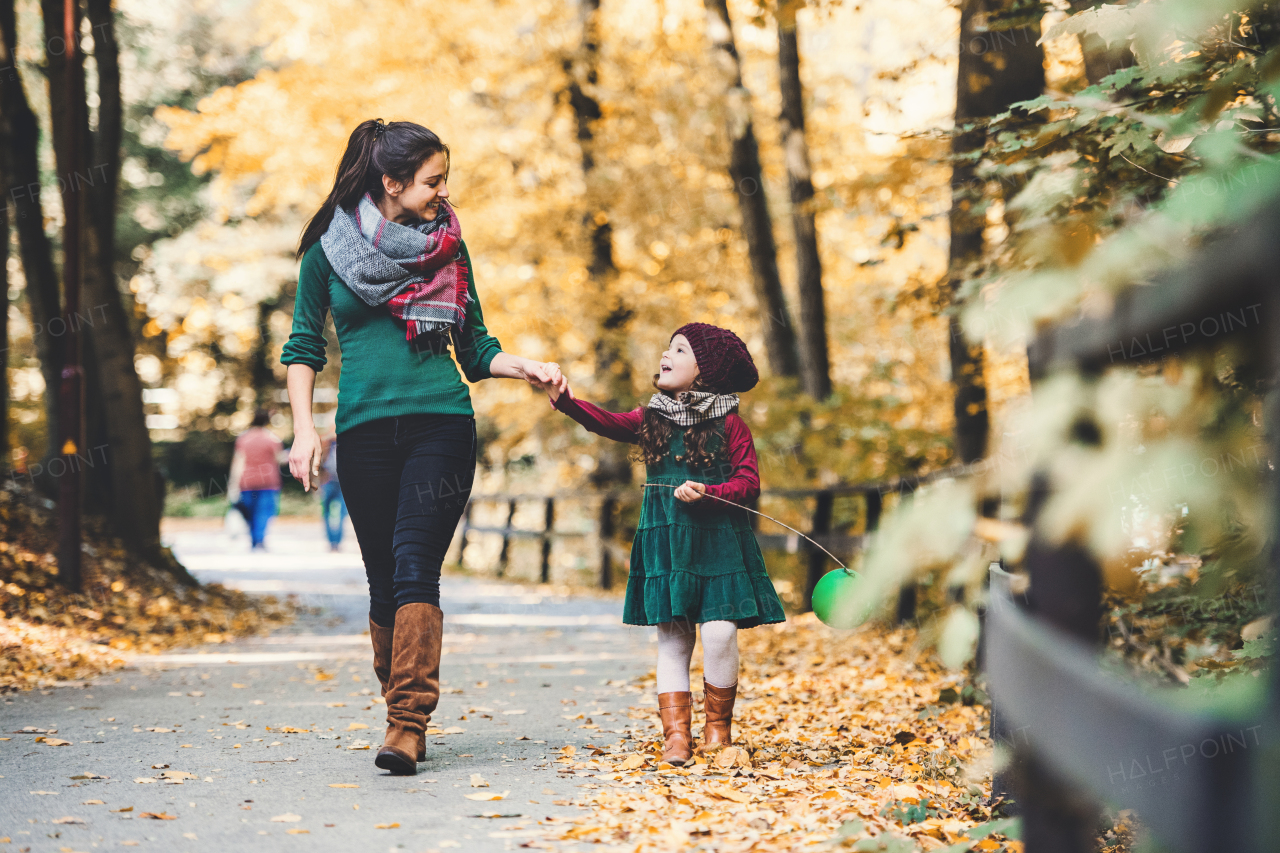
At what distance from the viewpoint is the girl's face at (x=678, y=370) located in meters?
3.97

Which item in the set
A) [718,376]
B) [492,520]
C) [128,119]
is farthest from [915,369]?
[128,119]

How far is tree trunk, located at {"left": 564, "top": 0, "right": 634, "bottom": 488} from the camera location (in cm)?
1470

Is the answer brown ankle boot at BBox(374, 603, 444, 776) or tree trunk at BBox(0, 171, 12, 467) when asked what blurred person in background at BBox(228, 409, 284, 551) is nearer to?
tree trunk at BBox(0, 171, 12, 467)

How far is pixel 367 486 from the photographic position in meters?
3.82

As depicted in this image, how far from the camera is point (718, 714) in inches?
151

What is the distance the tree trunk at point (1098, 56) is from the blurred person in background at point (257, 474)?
1053 cm

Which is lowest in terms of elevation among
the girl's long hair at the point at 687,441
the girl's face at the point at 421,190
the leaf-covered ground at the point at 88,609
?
the leaf-covered ground at the point at 88,609

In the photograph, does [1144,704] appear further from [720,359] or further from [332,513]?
[332,513]

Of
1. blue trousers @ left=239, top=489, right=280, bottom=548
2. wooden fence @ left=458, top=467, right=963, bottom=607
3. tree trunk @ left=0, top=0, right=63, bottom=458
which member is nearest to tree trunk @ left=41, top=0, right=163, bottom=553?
tree trunk @ left=0, top=0, right=63, bottom=458

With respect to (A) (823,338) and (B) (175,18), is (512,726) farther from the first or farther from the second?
(B) (175,18)

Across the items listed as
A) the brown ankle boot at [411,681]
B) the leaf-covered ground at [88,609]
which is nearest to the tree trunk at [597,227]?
the leaf-covered ground at [88,609]

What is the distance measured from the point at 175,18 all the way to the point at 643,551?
28723mm

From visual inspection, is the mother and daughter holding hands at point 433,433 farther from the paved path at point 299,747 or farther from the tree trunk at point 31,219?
the tree trunk at point 31,219

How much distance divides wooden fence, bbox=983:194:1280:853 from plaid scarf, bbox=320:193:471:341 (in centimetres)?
261
